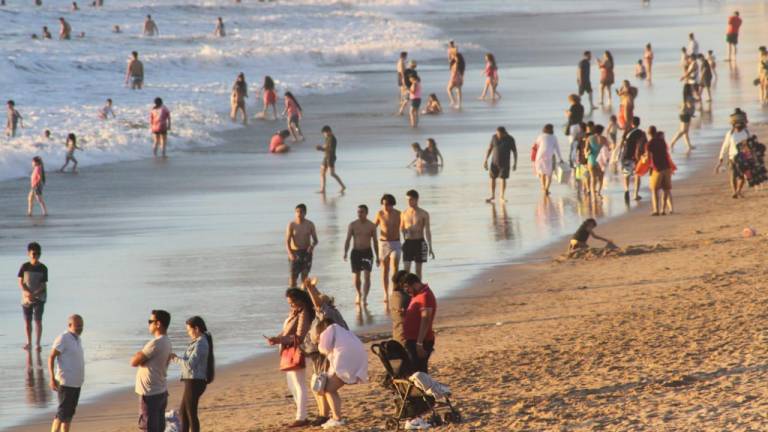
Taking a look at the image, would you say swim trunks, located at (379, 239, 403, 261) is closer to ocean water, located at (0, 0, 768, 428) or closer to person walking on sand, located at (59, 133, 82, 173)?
ocean water, located at (0, 0, 768, 428)

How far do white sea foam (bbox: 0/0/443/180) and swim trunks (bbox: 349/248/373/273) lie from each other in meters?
14.4

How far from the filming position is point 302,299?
10305mm

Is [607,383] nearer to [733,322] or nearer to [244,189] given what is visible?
[733,322]

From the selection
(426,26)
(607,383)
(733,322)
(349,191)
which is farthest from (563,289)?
(426,26)

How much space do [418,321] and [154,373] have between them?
6.22 ft

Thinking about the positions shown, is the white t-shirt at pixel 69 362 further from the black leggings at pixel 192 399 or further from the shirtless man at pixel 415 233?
the shirtless man at pixel 415 233

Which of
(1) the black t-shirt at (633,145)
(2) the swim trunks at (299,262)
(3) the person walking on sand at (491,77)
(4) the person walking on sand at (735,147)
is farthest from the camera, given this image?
(3) the person walking on sand at (491,77)

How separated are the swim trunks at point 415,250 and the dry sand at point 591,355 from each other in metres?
0.56

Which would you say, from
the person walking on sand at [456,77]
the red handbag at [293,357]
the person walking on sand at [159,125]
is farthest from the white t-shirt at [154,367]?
the person walking on sand at [456,77]

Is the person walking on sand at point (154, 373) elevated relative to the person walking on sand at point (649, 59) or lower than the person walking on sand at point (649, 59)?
lower

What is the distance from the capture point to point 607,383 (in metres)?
10.8

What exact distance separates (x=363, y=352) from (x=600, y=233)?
32.9ft

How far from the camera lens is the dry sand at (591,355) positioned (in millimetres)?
9953

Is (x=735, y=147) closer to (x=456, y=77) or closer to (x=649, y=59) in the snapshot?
A: (x=456, y=77)
